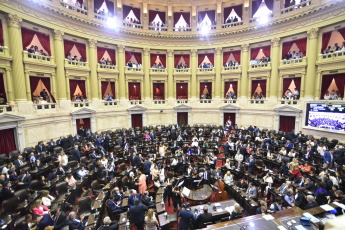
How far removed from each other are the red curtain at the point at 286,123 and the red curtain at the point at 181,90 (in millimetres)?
11405

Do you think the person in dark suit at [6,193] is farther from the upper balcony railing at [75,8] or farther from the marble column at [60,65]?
the upper balcony railing at [75,8]

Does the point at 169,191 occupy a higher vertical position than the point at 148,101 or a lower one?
lower

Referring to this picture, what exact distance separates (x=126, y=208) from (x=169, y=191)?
2.16 metres

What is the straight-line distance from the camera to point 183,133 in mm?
17719

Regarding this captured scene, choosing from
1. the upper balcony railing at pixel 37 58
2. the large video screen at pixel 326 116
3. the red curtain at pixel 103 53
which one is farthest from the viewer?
the red curtain at pixel 103 53

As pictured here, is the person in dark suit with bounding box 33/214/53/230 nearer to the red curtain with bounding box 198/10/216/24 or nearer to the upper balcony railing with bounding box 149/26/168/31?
the upper balcony railing with bounding box 149/26/168/31

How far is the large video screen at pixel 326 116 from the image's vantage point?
13688 millimetres

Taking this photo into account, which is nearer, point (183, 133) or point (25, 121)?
point (25, 121)

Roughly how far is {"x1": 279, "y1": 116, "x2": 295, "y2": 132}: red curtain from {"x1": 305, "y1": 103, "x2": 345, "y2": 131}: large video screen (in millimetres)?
1778

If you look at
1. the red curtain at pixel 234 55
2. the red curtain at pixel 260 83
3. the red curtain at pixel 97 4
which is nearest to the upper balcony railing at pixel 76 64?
the red curtain at pixel 97 4

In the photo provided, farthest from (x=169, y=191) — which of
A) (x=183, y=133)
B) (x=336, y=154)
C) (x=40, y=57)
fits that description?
(x=40, y=57)

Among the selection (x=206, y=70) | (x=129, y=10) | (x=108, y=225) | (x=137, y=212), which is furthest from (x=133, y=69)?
(x=108, y=225)

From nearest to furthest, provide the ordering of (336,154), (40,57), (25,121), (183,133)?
(336,154)
(25,121)
(40,57)
(183,133)

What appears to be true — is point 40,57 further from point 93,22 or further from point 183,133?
point 183,133
